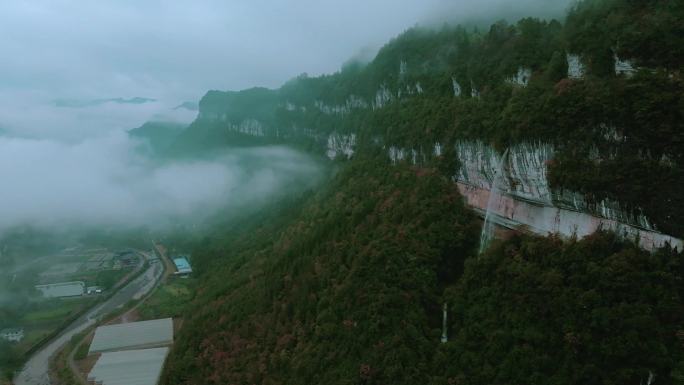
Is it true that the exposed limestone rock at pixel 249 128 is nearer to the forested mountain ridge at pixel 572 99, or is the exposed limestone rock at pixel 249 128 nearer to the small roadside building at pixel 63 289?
the small roadside building at pixel 63 289

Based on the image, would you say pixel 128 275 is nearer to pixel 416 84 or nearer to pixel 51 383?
pixel 51 383

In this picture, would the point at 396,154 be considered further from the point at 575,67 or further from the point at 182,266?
the point at 182,266

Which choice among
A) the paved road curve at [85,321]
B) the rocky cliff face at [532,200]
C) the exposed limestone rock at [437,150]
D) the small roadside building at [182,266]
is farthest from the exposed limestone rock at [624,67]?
the small roadside building at [182,266]

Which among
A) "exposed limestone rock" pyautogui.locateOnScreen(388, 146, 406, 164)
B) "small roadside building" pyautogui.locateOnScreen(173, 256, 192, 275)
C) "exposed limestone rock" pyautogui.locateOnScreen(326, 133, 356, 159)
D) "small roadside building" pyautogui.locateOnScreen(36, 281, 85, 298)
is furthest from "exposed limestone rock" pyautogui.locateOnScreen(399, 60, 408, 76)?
"small roadside building" pyautogui.locateOnScreen(36, 281, 85, 298)

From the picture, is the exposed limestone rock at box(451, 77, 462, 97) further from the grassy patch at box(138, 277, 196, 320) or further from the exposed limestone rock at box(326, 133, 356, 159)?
the grassy patch at box(138, 277, 196, 320)

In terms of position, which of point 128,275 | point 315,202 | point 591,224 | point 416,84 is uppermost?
point 416,84

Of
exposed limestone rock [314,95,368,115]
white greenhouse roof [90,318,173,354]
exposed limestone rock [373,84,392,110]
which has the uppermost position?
exposed limestone rock [373,84,392,110]

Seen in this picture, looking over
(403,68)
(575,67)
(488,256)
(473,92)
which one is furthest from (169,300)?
(575,67)

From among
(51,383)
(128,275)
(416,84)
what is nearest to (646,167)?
(416,84)
